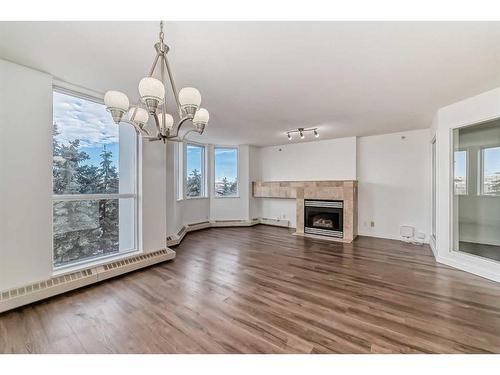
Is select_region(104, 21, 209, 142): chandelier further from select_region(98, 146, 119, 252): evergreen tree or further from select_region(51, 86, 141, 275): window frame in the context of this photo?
select_region(98, 146, 119, 252): evergreen tree

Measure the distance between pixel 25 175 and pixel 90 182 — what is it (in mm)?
755

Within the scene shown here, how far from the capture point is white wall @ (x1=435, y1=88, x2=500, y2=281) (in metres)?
2.95

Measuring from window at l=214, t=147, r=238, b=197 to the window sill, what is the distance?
147 inches

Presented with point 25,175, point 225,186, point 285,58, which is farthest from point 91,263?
point 225,186

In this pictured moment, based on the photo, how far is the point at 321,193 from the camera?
18.2 feet

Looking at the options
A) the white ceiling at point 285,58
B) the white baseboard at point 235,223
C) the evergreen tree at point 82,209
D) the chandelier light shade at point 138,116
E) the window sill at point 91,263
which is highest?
the white ceiling at point 285,58

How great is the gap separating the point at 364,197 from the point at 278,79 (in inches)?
172

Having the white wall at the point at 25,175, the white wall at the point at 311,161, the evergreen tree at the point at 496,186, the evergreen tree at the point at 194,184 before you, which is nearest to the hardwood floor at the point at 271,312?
the white wall at the point at 25,175

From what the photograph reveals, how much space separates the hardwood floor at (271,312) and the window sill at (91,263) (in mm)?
324

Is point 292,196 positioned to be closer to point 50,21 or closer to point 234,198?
point 234,198

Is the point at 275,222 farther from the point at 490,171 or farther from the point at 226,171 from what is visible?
the point at 490,171

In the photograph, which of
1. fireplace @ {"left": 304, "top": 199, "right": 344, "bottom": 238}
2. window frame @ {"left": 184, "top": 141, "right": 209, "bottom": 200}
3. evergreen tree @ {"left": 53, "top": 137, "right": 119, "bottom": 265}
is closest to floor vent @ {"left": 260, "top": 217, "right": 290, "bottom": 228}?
fireplace @ {"left": 304, "top": 199, "right": 344, "bottom": 238}

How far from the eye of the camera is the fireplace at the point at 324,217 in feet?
17.5

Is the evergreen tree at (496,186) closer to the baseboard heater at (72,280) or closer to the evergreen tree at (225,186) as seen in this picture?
the baseboard heater at (72,280)
